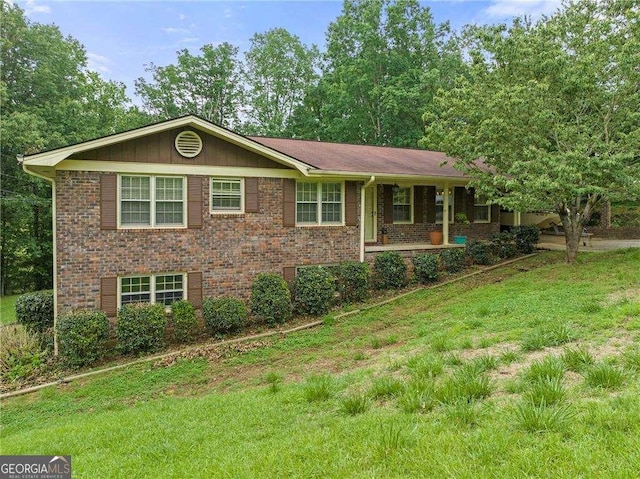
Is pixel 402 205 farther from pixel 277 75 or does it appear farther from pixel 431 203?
pixel 277 75

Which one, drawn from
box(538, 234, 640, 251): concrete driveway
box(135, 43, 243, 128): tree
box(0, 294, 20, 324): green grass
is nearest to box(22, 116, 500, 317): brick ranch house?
box(538, 234, 640, 251): concrete driveway

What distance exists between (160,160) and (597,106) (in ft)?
38.7

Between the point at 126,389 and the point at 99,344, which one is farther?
the point at 99,344

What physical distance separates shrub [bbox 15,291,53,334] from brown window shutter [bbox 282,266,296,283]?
6.19 m

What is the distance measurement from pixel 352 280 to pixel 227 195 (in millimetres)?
4349

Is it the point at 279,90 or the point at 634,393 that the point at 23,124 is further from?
the point at 634,393

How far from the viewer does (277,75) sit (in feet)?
106

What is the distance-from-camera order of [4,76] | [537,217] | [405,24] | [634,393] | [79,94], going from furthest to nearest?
[405,24] → [79,94] → [4,76] → [537,217] → [634,393]

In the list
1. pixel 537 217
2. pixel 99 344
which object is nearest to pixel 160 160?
pixel 99 344

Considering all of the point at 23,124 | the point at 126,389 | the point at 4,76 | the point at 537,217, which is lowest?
the point at 126,389

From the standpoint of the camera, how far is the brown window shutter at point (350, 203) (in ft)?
40.9

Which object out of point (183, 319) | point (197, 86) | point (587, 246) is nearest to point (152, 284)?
point (183, 319)

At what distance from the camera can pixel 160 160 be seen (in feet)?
33.1

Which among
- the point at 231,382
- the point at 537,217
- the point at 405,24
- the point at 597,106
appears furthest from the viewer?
the point at 405,24
